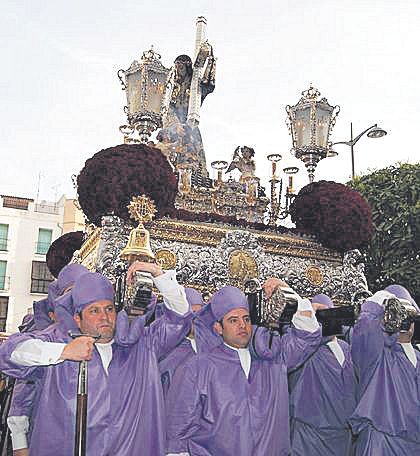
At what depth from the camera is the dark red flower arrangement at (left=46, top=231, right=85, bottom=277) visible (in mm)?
11273

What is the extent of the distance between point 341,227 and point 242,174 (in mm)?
2834

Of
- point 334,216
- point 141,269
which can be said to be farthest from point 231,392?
point 334,216

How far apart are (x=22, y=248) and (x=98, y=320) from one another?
95.1 feet

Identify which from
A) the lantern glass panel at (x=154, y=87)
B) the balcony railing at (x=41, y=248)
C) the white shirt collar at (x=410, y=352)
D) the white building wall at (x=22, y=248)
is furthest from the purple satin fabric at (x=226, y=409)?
the balcony railing at (x=41, y=248)

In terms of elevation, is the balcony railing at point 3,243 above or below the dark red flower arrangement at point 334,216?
above

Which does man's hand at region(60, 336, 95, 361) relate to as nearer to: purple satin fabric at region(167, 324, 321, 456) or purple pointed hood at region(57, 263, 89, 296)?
purple satin fabric at region(167, 324, 321, 456)

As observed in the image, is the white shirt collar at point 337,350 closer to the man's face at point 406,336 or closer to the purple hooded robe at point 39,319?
the man's face at point 406,336

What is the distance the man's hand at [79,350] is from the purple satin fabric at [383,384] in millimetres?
2492

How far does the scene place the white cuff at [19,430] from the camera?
464 cm

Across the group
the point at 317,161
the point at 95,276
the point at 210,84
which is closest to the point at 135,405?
the point at 95,276

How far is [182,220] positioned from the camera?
8164mm

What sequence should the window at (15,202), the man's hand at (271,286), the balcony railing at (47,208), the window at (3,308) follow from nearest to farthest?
the man's hand at (271,286)
the window at (3,308)
the balcony railing at (47,208)
the window at (15,202)

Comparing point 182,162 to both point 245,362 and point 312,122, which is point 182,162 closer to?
point 312,122

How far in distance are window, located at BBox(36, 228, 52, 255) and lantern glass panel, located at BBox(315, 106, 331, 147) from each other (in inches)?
974
